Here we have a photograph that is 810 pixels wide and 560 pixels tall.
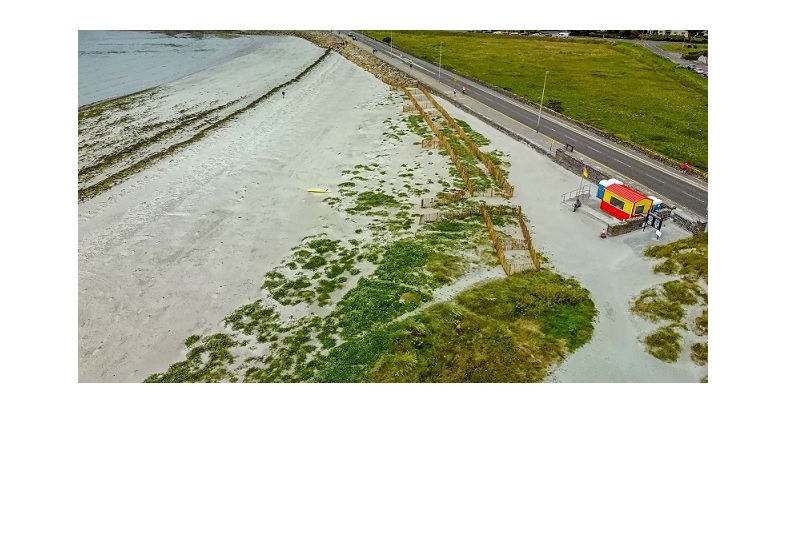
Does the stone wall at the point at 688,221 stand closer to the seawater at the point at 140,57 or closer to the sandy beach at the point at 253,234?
the sandy beach at the point at 253,234

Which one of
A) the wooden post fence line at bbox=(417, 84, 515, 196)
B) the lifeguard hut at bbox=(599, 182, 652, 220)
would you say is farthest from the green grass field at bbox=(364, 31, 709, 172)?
the wooden post fence line at bbox=(417, 84, 515, 196)

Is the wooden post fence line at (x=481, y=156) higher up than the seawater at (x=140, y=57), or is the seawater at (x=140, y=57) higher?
the seawater at (x=140, y=57)

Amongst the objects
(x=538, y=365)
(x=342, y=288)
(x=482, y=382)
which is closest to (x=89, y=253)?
(x=342, y=288)

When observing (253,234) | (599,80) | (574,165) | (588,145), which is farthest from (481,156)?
(599,80)

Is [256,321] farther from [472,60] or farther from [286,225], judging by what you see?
[472,60]

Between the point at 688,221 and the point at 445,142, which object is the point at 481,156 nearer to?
the point at 445,142

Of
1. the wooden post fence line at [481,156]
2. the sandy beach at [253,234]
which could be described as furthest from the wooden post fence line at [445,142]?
the wooden post fence line at [481,156]

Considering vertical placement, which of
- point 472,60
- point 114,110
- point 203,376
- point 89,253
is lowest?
point 203,376
